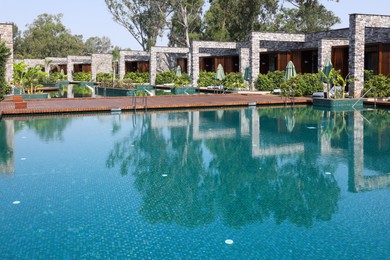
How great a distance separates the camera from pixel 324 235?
15.8ft

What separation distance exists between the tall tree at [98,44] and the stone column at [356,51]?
76.3m

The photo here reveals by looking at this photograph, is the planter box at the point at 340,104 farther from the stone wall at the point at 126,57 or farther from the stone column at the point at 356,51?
the stone wall at the point at 126,57

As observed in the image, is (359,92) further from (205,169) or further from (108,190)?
(108,190)

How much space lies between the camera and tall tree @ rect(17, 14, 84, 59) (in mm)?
72375

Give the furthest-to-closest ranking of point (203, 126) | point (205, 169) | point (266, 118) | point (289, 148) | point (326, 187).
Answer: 1. point (266, 118)
2. point (203, 126)
3. point (289, 148)
4. point (205, 169)
5. point (326, 187)

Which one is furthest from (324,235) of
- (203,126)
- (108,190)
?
(203,126)

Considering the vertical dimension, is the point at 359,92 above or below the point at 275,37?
below

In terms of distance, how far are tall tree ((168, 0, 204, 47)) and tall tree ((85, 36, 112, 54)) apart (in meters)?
45.1

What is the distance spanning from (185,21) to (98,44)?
55.8m

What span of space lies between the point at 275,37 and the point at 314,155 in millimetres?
18962

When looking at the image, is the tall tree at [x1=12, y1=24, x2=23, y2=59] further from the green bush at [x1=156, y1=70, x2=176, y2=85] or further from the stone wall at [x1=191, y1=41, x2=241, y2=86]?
the stone wall at [x1=191, y1=41, x2=241, y2=86]

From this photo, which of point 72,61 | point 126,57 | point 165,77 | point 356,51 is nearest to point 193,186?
point 356,51

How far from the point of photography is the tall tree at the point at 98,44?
3654 inches

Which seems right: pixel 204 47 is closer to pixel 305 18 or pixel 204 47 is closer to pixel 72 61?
pixel 305 18
